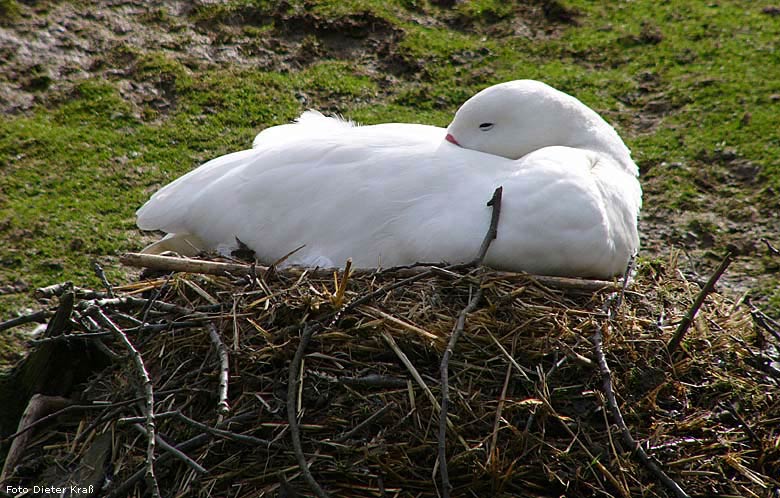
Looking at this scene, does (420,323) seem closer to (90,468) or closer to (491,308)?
(491,308)

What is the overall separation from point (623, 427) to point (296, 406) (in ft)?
4.24

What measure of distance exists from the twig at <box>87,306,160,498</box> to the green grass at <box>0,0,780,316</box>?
176 centimetres

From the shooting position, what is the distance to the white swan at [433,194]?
4.03 metres

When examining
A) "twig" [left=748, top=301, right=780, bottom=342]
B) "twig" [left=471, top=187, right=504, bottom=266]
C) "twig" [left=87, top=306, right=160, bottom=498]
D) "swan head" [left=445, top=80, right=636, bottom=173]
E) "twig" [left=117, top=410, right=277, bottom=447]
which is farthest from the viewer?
"swan head" [left=445, top=80, right=636, bottom=173]

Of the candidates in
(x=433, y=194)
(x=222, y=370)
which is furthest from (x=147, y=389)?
(x=433, y=194)

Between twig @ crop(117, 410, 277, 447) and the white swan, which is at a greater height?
the white swan

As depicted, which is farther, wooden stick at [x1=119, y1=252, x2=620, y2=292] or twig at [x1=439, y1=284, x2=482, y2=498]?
wooden stick at [x1=119, y1=252, x2=620, y2=292]

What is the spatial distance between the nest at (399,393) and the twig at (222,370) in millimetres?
16

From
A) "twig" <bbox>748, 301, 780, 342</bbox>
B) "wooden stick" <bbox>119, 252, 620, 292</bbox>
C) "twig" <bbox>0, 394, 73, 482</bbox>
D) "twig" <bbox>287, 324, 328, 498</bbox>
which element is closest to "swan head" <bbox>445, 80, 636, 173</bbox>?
"wooden stick" <bbox>119, 252, 620, 292</bbox>

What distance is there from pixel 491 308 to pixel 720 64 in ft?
17.1

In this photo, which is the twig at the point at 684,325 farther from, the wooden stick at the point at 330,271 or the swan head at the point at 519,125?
the swan head at the point at 519,125

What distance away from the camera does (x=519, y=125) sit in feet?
15.5

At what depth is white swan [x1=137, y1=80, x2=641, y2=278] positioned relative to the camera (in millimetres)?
4027

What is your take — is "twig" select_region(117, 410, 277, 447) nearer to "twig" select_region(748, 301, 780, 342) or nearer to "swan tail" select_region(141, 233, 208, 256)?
"swan tail" select_region(141, 233, 208, 256)
